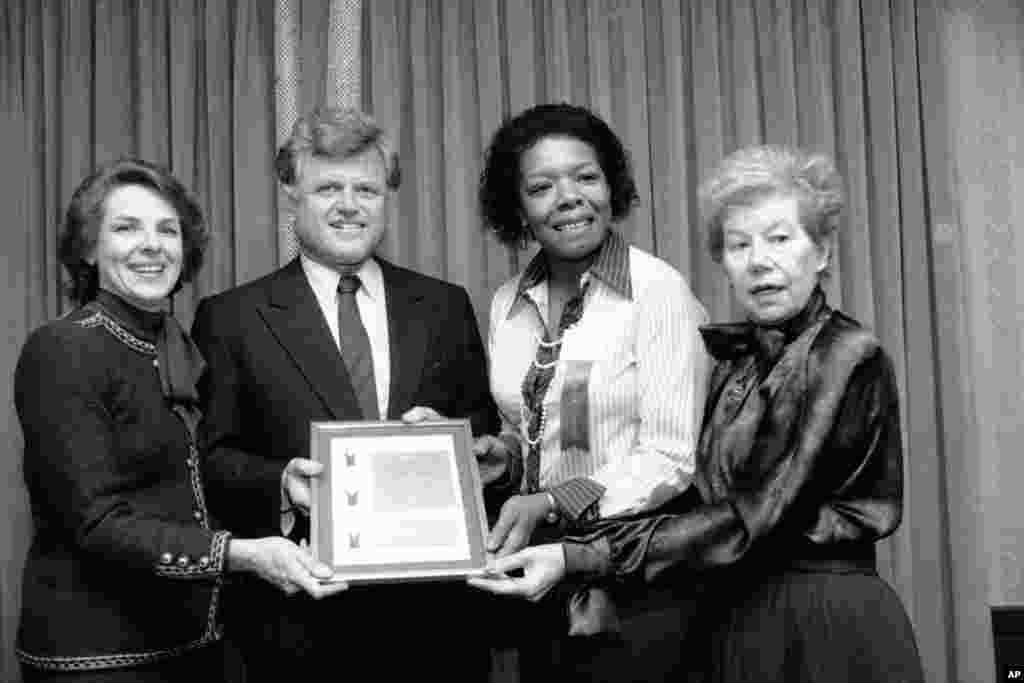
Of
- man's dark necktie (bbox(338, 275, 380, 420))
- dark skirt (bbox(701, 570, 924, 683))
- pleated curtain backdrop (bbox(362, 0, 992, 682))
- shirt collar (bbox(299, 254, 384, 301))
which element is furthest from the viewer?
pleated curtain backdrop (bbox(362, 0, 992, 682))

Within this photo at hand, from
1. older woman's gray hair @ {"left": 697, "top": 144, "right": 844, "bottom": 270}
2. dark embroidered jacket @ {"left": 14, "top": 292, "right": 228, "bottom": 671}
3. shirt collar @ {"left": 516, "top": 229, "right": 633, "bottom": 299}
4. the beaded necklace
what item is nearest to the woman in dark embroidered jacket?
dark embroidered jacket @ {"left": 14, "top": 292, "right": 228, "bottom": 671}

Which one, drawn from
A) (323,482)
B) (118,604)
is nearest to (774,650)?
(323,482)

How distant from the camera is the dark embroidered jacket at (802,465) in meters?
1.88

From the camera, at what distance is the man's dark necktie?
7.58 feet

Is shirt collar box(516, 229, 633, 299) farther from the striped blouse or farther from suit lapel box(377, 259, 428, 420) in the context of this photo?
suit lapel box(377, 259, 428, 420)

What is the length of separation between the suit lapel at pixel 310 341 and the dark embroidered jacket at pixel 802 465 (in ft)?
2.34

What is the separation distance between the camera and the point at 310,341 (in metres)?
2.30

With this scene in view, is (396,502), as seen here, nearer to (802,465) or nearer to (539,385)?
(539,385)

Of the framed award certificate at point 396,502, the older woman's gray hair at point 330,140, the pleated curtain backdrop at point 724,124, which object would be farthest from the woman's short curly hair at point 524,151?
the framed award certificate at point 396,502

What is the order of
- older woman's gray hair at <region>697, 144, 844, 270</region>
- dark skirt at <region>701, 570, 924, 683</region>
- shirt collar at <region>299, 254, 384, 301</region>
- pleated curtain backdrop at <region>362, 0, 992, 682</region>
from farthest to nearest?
pleated curtain backdrop at <region>362, 0, 992, 682</region>
shirt collar at <region>299, 254, 384, 301</region>
older woman's gray hair at <region>697, 144, 844, 270</region>
dark skirt at <region>701, 570, 924, 683</region>

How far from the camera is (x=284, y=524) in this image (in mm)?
2225

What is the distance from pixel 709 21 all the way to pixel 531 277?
131 cm

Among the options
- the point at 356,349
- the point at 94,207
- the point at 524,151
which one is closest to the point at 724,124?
the point at 524,151

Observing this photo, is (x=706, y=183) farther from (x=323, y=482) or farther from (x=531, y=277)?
(x=323, y=482)
